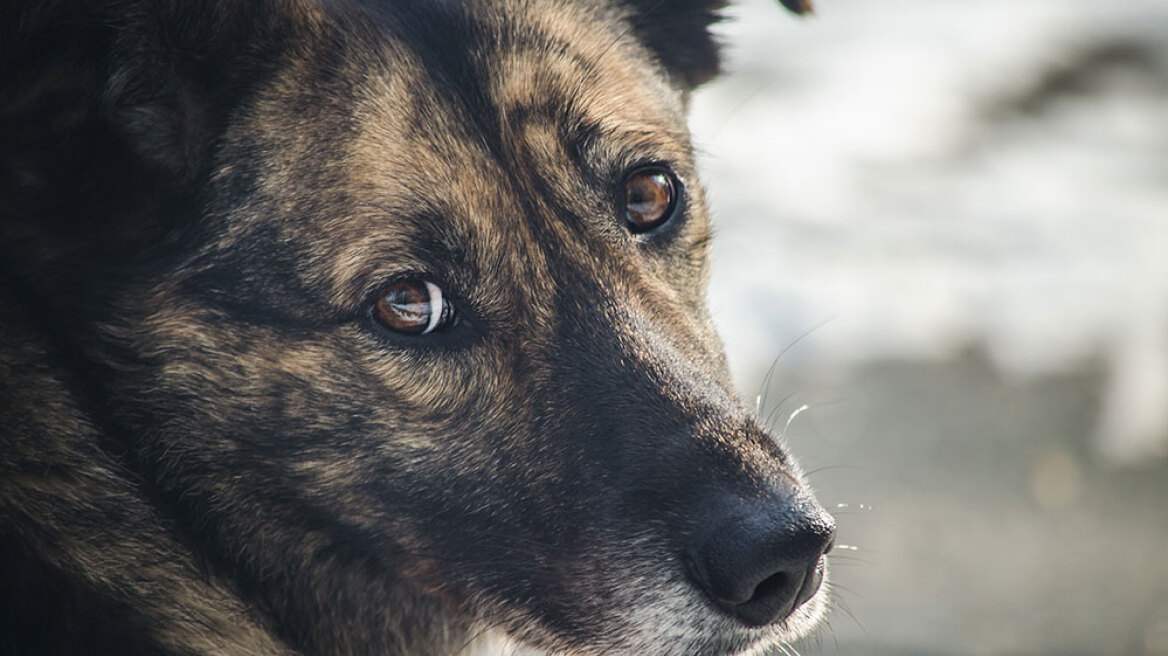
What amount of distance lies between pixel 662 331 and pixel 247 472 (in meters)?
0.97

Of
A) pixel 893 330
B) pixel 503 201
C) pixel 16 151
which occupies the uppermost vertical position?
pixel 16 151

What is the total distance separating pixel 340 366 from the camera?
255 cm

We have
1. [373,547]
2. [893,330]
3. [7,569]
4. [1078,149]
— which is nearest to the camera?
[7,569]

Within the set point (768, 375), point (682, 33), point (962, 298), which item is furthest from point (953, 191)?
point (768, 375)

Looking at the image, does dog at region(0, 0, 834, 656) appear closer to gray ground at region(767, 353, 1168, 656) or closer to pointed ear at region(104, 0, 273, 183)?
pointed ear at region(104, 0, 273, 183)

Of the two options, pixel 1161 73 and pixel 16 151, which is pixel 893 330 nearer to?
pixel 1161 73

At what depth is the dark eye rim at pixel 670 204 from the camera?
2857mm

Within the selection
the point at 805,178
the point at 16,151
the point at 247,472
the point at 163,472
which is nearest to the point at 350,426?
the point at 247,472

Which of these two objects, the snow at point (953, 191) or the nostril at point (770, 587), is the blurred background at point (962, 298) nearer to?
the snow at point (953, 191)

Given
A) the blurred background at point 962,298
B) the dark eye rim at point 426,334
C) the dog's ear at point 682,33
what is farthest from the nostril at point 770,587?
the dog's ear at point 682,33

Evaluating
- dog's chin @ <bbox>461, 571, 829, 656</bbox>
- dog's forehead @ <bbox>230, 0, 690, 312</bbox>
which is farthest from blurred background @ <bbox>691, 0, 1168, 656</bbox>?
dog's chin @ <bbox>461, 571, 829, 656</bbox>

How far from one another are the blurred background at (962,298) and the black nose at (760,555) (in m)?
1.23

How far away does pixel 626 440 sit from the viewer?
254 cm

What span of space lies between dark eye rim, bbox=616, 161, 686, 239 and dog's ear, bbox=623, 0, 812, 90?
0.54 meters
